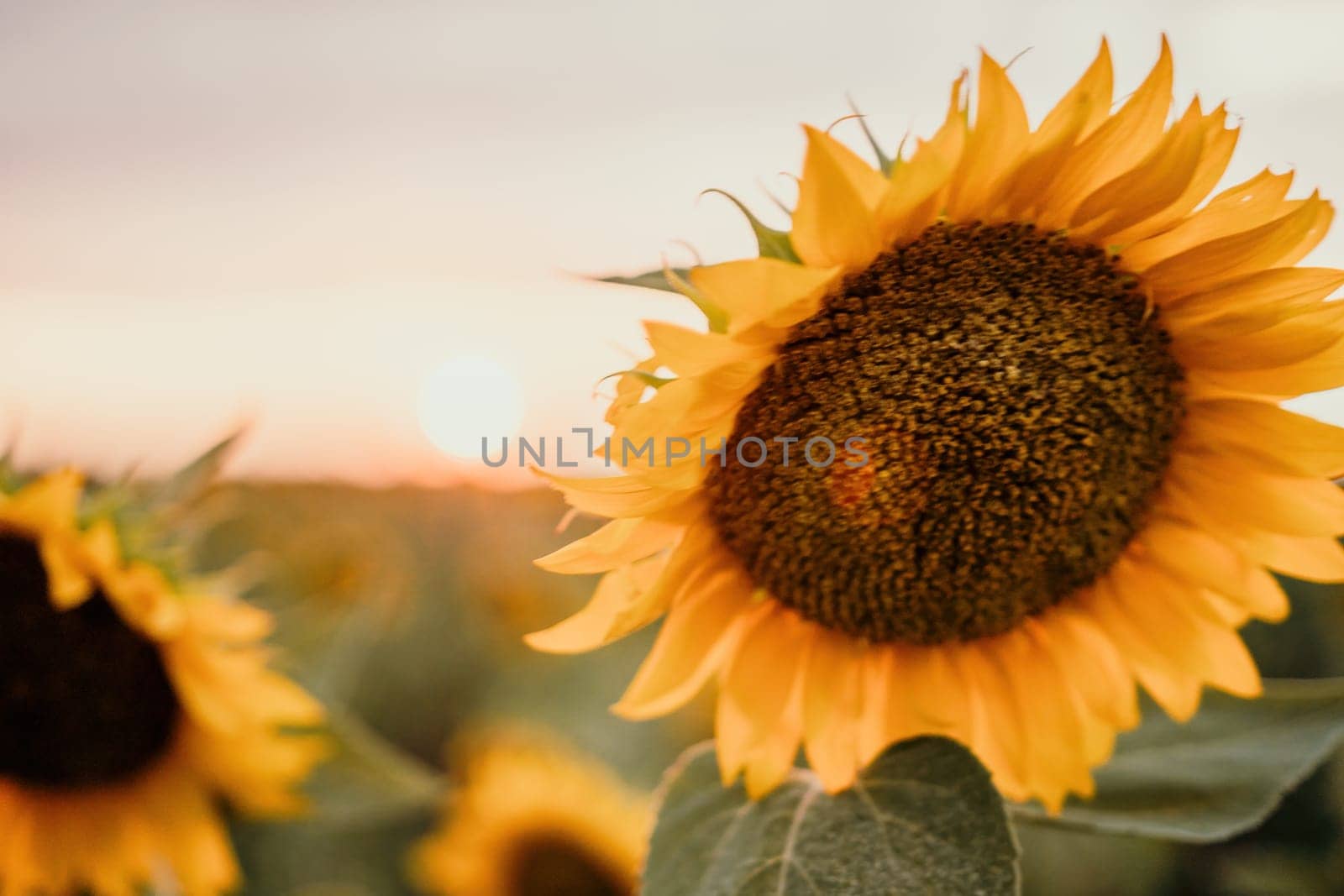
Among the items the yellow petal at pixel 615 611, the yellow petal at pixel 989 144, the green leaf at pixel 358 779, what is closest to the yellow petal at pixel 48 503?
the green leaf at pixel 358 779

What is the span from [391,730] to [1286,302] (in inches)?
165

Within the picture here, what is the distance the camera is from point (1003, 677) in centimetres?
164

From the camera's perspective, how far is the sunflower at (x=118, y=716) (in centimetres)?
220

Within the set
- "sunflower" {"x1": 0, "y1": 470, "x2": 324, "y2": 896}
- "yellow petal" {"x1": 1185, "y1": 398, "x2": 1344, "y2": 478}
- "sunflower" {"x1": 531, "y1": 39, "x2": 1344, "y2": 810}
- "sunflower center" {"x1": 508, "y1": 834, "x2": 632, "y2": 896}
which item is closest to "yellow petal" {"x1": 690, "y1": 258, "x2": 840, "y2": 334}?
"sunflower" {"x1": 531, "y1": 39, "x2": 1344, "y2": 810}

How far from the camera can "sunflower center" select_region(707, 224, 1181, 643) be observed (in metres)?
1.33

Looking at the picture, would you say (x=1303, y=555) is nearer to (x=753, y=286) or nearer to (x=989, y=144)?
(x=989, y=144)

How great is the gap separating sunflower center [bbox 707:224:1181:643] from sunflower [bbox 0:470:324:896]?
1.38m

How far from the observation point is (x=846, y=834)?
135 cm

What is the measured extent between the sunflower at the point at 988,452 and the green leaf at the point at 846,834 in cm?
6

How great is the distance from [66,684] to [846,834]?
74.8 inches

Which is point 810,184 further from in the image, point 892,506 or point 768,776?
point 768,776

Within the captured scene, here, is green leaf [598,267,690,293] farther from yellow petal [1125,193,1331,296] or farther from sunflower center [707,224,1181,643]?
yellow petal [1125,193,1331,296]

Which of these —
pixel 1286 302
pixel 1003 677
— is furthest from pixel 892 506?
pixel 1286 302

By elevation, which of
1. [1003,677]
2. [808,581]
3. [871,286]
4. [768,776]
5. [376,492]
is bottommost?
[376,492]
